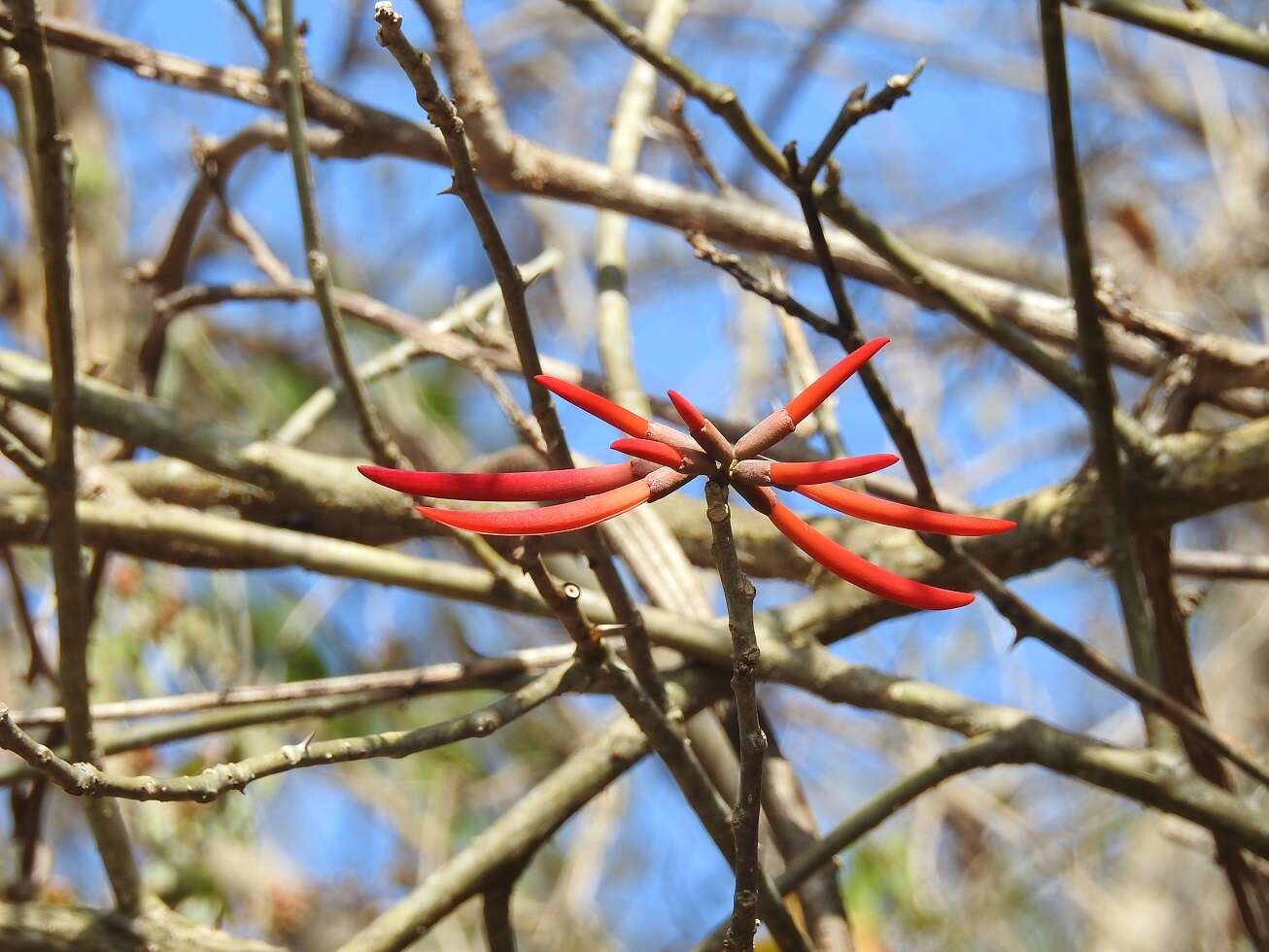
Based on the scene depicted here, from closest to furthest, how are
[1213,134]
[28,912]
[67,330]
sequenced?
1. [67,330]
2. [28,912]
3. [1213,134]

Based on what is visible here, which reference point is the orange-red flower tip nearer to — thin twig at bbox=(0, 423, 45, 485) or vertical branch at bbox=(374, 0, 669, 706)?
vertical branch at bbox=(374, 0, 669, 706)

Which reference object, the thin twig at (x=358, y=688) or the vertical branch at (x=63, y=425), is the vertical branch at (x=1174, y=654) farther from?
the vertical branch at (x=63, y=425)

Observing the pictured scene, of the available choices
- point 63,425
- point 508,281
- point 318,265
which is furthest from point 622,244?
point 508,281

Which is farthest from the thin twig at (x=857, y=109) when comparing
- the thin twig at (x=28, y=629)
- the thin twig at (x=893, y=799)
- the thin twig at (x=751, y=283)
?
the thin twig at (x=28, y=629)

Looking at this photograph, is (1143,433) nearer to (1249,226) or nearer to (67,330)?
(67,330)

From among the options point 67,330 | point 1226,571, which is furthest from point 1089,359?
point 67,330

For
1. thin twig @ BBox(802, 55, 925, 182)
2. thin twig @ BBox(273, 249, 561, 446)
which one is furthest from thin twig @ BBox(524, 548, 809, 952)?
thin twig @ BBox(273, 249, 561, 446)
